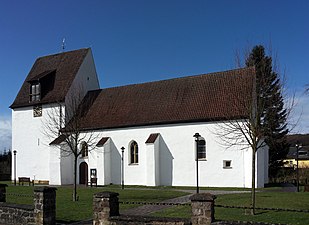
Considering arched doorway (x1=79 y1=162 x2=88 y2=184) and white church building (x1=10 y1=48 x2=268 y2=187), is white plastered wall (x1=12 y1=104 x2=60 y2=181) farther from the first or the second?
arched doorway (x1=79 y1=162 x2=88 y2=184)

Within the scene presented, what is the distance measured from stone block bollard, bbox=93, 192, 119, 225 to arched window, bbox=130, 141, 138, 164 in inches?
852

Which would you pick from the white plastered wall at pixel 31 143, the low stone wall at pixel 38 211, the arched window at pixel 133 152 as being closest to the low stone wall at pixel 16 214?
the low stone wall at pixel 38 211

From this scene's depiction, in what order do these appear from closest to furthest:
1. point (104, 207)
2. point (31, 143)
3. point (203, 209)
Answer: point (203, 209), point (104, 207), point (31, 143)

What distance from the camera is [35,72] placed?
40875mm

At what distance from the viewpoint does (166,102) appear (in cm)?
3183

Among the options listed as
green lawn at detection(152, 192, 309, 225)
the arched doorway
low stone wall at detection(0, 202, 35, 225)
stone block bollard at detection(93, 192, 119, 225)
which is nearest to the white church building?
the arched doorway

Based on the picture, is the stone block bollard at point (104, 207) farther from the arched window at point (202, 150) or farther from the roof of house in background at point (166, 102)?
the arched window at point (202, 150)

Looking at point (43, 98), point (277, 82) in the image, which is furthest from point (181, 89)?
point (277, 82)

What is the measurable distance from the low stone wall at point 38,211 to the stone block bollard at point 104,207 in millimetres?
2113

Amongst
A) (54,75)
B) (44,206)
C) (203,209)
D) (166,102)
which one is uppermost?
(54,75)

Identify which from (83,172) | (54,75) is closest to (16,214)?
(83,172)

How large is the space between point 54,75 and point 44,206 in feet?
93.2

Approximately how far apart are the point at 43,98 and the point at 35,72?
205 inches

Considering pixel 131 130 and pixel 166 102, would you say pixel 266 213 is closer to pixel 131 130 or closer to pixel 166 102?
pixel 166 102
